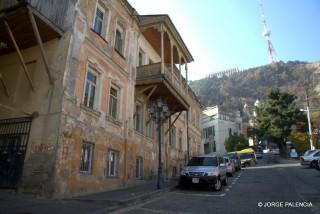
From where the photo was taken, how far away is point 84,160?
12.1 metres

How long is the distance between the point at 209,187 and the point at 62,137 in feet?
28.3

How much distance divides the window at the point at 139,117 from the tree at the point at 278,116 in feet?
134

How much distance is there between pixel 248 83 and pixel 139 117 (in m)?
108

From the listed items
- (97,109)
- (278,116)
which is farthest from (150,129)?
A: (278,116)

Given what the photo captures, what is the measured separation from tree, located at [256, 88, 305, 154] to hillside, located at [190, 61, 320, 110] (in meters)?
44.1

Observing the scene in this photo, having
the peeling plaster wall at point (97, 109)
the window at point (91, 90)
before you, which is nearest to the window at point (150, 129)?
the peeling plaster wall at point (97, 109)

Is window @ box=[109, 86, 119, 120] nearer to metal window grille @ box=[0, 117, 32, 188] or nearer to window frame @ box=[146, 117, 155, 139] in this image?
window frame @ box=[146, 117, 155, 139]

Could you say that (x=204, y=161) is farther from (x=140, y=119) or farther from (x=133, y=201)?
(x=133, y=201)

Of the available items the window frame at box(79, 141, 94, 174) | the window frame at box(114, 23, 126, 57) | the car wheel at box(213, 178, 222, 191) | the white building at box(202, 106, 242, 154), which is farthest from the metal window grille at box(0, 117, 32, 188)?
the white building at box(202, 106, 242, 154)

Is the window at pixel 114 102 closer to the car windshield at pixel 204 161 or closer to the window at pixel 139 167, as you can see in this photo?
the window at pixel 139 167

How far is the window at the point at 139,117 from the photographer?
60.2 feet

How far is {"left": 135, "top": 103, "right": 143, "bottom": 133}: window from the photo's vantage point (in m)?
18.4

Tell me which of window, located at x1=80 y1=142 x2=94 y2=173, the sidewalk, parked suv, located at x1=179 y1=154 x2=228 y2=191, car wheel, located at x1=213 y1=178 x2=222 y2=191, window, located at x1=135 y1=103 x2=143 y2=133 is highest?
window, located at x1=135 y1=103 x2=143 y2=133

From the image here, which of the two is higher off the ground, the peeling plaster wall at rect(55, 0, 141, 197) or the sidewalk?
the peeling plaster wall at rect(55, 0, 141, 197)
